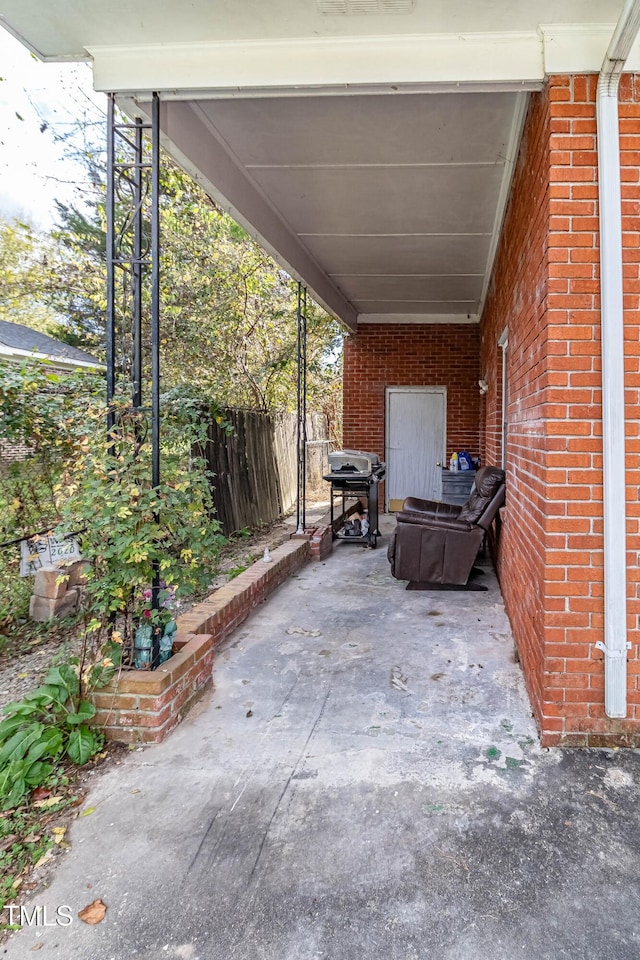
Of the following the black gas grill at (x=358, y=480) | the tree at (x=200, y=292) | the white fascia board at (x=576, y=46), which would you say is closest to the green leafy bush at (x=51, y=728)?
the white fascia board at (x=576, y=46)

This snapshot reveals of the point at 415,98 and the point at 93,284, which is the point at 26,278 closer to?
the point at 93,284

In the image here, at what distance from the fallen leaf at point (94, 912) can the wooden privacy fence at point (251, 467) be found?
12.1 feet

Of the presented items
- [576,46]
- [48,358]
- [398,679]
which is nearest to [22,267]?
[48,358]

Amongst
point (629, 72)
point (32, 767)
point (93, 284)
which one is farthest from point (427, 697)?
point (93, 284)

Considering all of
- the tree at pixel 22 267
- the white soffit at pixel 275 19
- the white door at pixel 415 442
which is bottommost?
the white door at pixel 415 442

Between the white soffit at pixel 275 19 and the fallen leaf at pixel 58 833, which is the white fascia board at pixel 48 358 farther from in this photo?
the fallen leaf at pixel 58 833

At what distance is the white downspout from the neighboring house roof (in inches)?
295

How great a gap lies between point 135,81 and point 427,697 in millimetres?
3259

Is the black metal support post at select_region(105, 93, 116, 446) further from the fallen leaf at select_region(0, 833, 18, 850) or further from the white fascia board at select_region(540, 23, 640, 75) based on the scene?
the white fascia board at select_region(540, 23, 640, 75)

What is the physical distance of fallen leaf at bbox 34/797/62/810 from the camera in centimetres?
188

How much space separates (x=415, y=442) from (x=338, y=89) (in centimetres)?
663

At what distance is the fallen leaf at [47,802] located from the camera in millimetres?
1881

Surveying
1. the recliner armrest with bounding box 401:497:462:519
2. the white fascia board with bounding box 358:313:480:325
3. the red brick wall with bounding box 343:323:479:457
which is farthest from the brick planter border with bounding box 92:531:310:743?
the white fascia board with bounding box 358:313:480:325

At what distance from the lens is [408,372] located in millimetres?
8633
